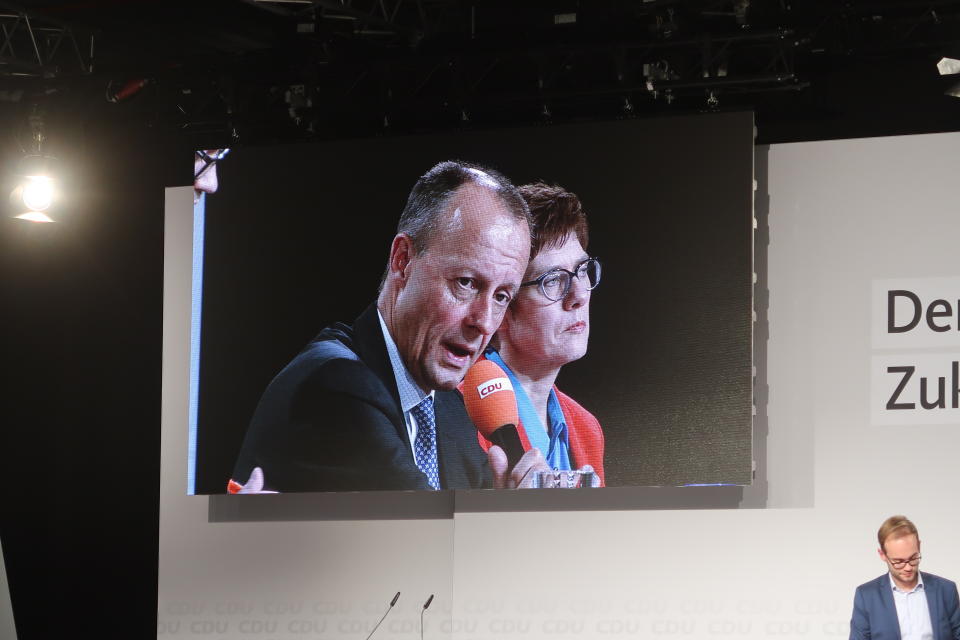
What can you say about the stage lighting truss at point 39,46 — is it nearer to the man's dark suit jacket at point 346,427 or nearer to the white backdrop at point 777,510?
the man's dark suit jacket at point 346,427

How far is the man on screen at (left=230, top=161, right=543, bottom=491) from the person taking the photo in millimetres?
7160

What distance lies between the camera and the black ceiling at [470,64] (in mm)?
6730

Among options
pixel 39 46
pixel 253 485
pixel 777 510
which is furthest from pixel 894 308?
pixel 39 46

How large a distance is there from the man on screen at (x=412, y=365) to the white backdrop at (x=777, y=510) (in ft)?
1.43

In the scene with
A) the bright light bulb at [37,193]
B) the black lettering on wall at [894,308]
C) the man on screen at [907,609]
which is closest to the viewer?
the man on screen at [907,609]

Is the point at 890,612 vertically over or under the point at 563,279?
under

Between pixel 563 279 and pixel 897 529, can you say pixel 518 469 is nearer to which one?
pixel 563 279

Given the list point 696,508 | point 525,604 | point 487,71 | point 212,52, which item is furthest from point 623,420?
point 212,52

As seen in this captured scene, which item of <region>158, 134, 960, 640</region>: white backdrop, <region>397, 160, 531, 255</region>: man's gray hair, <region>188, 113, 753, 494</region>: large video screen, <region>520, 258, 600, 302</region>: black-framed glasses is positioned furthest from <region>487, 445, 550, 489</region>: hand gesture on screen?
<region>397, 160, 531, 255</region>: man's gray hair

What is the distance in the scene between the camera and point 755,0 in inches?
267

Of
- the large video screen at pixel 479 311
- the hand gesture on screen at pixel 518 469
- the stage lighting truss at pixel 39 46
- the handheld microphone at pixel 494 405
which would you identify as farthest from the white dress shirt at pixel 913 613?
the stage lighting truss at pixel 39 46

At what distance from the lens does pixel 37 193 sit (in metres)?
7.80

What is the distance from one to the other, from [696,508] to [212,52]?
4.13 meters

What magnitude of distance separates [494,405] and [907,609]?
3.03 meters
